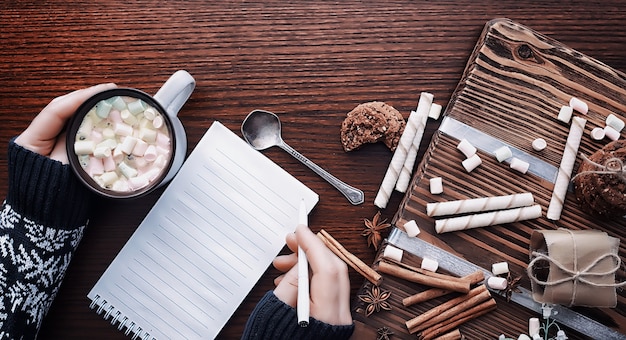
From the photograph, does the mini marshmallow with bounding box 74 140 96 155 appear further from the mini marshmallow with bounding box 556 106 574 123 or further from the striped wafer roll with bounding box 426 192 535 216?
the mini marshmallow with bounding box 556 106 574 123

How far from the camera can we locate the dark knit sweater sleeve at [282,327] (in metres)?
0.96

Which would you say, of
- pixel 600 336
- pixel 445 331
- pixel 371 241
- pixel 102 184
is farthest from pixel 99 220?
pixel 600 336

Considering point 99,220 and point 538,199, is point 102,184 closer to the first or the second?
point 99,220

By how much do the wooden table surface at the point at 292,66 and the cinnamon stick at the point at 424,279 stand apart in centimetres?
7

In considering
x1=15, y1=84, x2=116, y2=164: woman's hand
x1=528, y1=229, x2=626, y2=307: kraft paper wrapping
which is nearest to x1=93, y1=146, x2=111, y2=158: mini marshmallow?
x1=15, y1=84, x2=116, y2=164: woman's hand

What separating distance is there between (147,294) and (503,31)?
0.85 metres

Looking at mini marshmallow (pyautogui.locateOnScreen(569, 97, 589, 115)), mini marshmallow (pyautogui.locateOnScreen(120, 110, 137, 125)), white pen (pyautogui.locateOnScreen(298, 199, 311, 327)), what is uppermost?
mini marshmallow (pyautogui.locateOnScreen(569, 97, 589, 115))

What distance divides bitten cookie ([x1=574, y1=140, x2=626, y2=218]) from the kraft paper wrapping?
0.06 m

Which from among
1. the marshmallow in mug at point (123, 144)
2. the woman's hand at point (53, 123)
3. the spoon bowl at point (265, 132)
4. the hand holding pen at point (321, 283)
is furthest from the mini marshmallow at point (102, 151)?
the hand holding pen at point (321, 283)

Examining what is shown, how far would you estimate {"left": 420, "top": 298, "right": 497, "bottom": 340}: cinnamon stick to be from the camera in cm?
103

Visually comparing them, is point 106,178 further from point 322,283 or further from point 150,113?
point 322,283

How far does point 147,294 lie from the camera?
3.56 ft

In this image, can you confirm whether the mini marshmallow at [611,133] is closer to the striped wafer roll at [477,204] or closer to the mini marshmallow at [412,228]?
the striped wafer roll at [477,204]

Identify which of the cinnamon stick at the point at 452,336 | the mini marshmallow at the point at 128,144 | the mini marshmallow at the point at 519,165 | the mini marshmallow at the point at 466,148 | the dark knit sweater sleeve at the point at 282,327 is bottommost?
the dark knit sweater sleeve at the point at 282,327
